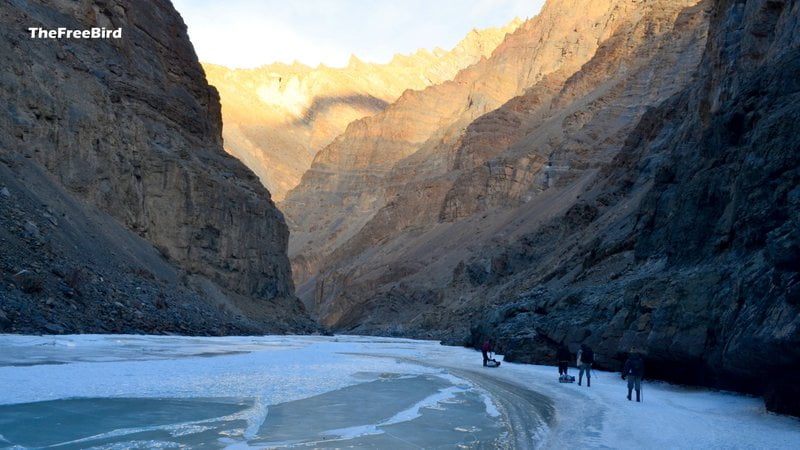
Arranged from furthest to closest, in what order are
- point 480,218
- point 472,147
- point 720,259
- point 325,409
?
point 472,147 < point 480,218 < point 720,259 < point 325,409

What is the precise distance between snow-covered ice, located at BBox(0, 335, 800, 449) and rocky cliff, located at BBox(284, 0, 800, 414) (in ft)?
5.24

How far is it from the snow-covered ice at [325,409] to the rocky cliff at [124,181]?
7.71 metres

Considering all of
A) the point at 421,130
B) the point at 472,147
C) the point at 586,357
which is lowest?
the point at 586,357

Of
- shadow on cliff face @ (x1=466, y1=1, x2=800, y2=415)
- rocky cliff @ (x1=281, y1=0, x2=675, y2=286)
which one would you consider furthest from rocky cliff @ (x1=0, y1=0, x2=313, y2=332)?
rocky cliff @ (x1=281, y1=0, x2=675, y2=286)

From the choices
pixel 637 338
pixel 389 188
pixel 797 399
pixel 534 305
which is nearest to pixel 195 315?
pixel 534 305

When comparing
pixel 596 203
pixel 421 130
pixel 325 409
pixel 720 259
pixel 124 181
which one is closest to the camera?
pixel 325 409

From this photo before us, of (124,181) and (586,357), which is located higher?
(124,181)

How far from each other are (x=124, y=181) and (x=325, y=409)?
113ft

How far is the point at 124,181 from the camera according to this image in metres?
43.9

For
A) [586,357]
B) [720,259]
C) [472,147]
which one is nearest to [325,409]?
[586,357]

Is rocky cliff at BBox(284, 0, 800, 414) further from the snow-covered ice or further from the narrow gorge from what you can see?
the snow-covered ice

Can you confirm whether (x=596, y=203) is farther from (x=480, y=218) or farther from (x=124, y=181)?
(x=124, y=181)

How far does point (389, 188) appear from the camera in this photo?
14312cm

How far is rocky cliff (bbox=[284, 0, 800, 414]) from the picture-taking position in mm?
16234
